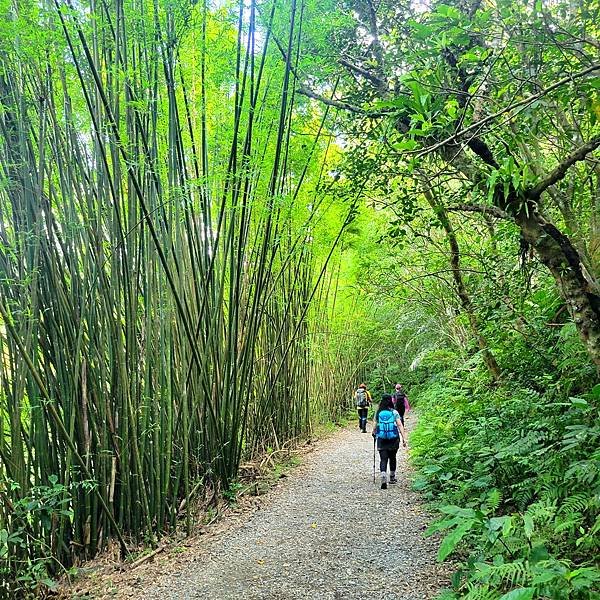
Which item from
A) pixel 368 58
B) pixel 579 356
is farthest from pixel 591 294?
pixel 368 58

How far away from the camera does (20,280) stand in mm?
2506

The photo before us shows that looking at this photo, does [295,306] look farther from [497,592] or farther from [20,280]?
[497,592]

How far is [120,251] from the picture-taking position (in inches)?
113

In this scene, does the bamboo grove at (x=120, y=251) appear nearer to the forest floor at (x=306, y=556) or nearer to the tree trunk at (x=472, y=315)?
the forest floor at (x=306, y=556)

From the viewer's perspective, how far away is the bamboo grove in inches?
98.6

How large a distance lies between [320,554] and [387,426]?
5.57 ft

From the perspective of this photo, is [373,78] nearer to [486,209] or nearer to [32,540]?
[486,209]

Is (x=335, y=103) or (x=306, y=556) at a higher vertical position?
(x=335, y=103)

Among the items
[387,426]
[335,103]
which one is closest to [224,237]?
[335,103]

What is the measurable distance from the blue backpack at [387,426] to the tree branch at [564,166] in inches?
109

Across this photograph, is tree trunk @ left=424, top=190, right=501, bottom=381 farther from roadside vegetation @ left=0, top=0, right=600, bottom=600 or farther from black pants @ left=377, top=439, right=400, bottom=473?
black pants @ left=377, top=439, right=400, bottom=473

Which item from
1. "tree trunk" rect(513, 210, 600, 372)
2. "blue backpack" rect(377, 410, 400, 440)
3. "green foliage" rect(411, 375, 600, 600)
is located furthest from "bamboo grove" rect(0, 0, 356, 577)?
"green foliage" rect(411, 375, 600, 600)

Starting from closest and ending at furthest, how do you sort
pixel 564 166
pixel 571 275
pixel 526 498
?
pixel 564 166 < pixel 571 275 < pixel 526 498

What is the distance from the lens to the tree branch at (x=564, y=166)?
5.68 ft
